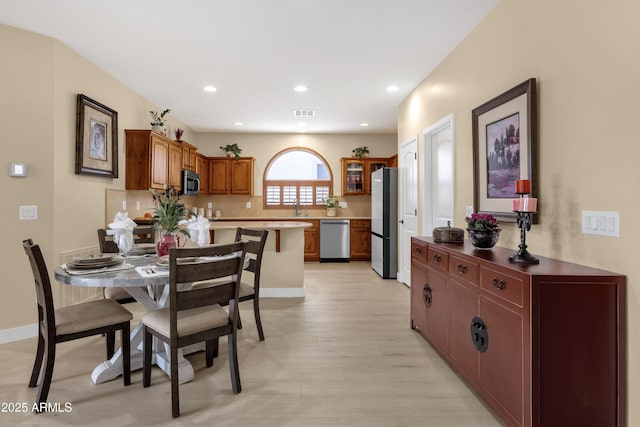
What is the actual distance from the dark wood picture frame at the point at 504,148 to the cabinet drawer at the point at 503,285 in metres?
0.65

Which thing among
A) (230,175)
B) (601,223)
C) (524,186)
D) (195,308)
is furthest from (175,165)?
(601,223)

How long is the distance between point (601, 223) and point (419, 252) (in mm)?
1404

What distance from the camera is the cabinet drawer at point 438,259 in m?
2.48

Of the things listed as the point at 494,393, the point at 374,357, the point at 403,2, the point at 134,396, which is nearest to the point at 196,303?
the point at 134,396

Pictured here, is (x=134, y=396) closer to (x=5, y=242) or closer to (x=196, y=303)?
(x=196, y=303)

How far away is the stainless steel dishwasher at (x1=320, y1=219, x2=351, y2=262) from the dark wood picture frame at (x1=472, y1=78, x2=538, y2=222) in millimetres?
4147

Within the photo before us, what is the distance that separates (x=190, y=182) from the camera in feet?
19.6

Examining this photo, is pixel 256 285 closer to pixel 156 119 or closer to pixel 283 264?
pixel 283 264

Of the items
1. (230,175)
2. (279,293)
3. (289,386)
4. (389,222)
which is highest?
(230,175)

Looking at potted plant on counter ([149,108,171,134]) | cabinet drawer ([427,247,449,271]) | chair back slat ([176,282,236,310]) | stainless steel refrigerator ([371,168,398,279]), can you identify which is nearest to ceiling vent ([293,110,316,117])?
stainless steel refrigerator ([371,168,398,279])

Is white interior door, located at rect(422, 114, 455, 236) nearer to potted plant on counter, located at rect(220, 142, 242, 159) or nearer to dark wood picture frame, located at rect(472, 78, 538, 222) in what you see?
dark wood picture frame, located at rect(472, 78, 538, 222)

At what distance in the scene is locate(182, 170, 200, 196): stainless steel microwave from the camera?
5.73 metres

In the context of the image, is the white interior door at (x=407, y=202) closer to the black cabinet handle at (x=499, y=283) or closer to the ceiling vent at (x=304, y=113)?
the ceiling vent at (x=304, y=113)

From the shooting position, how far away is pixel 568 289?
1575 mm
